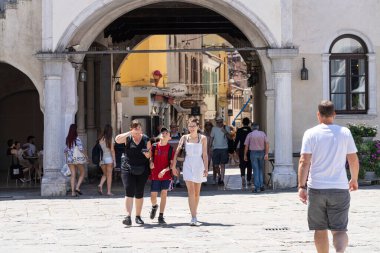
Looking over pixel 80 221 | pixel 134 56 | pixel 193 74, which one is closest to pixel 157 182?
pixel 80 221

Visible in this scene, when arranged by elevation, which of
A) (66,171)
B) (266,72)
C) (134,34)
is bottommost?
(66,171)

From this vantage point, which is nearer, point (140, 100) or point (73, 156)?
point (73, 156)

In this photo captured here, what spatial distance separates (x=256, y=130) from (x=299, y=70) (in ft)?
7.45

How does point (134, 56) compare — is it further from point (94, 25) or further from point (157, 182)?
point (157, 182)

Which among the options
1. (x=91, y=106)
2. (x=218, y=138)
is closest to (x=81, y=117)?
(x=91, y=106)

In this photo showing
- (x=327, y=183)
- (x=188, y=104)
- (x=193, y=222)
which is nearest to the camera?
(x=327, y=183)

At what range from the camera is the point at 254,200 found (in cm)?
1814

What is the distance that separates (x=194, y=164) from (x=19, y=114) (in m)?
18.0

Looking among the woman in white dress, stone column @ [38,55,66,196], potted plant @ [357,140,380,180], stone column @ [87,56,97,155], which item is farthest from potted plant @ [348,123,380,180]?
stone column @ [87,56,97,155]

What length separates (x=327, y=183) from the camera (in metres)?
9.07

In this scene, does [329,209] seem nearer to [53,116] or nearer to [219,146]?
[53,116]

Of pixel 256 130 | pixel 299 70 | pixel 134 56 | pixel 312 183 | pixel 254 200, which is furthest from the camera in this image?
pixel 134 56

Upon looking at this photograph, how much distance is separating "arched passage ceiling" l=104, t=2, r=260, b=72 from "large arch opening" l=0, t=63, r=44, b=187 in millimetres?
3505

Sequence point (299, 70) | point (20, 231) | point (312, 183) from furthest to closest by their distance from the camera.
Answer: point (299, 70) < point (20, 231) < point (312, 183)
